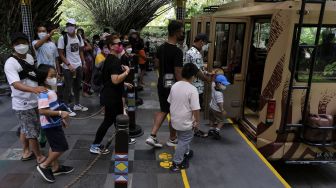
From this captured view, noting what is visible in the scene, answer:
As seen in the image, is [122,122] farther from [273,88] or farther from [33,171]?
[273,88]

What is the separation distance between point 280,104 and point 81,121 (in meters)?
3.97

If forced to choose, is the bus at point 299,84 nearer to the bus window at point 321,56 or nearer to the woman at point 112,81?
the bus window at point 321,56

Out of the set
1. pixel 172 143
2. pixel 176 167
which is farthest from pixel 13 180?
pixel 172 143

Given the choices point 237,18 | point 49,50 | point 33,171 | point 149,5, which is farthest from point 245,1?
point 149,5

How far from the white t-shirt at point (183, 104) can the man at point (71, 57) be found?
10.6ft

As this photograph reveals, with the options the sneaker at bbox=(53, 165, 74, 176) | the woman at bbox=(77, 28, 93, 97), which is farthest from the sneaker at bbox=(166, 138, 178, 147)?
the woman at bbox=(77, 28, 93, 97)

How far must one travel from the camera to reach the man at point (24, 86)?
3990 mm

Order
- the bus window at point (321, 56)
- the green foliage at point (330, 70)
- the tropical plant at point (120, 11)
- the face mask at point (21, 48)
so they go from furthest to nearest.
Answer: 1. the tropical plant at point (120, 11)
2. the green foliage at point (330, 70)
3. the bus window at point (321, 56)
4. the face mask at point (21, 48)

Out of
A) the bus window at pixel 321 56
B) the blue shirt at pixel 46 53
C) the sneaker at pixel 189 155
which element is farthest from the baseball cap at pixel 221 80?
the blue shirt at pixel 46 53

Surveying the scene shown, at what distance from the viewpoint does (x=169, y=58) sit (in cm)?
474

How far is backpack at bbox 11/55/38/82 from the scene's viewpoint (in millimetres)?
4082

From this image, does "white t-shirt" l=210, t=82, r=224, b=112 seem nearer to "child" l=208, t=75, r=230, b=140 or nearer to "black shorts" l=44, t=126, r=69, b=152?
"child" l=208, t=75, r=230, b=140

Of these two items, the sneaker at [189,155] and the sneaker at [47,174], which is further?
the sneaker at [189,155]

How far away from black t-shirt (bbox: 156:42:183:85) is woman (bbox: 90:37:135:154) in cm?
58
